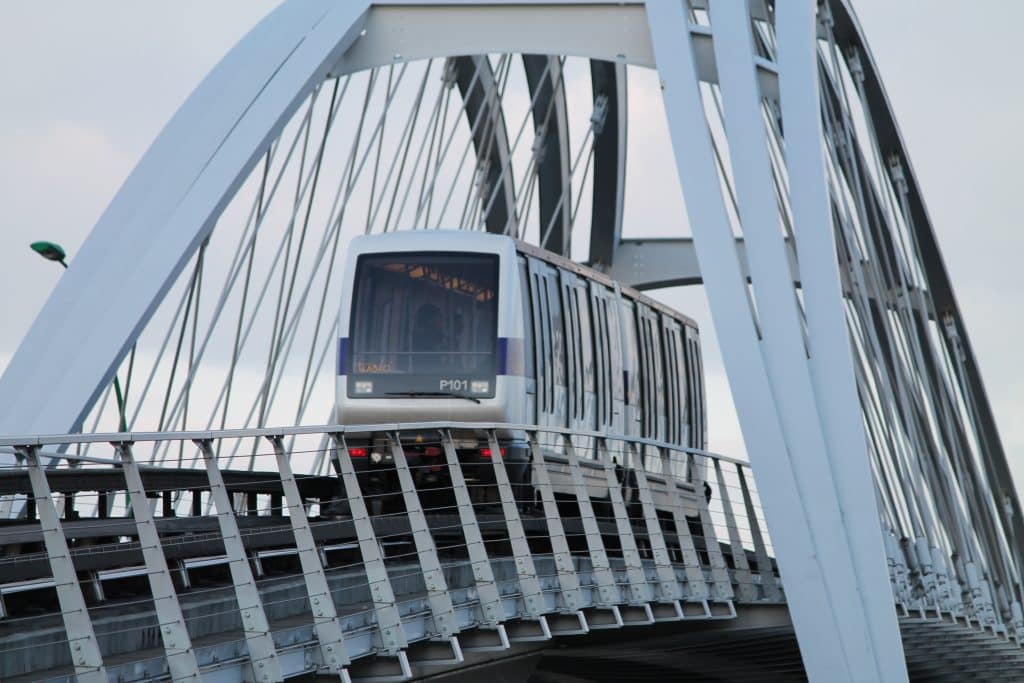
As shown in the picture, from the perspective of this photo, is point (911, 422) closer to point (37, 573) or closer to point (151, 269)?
point (151, 269)

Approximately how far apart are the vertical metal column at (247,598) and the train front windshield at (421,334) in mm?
9993

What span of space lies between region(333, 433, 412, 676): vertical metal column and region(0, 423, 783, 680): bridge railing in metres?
0.01

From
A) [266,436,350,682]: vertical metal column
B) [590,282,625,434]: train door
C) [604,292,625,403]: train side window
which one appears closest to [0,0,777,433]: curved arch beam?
[590,282,625,434]: train door

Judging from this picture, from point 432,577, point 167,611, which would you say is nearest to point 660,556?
point 432,577

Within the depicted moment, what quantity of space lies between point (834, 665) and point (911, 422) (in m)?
8.60

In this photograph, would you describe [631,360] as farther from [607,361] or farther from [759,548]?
[759,548]

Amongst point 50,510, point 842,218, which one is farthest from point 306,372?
point 50,510

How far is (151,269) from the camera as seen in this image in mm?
18422

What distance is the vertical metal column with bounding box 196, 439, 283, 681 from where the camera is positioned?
7.46 m

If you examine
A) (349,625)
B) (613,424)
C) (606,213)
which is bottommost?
(349,625)


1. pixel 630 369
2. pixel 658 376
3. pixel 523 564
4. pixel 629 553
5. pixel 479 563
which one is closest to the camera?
pixel 479 563

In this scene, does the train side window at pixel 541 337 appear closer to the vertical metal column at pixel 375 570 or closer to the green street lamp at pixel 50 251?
the green street lamp at pixel 50 251

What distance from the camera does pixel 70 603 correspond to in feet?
21.0

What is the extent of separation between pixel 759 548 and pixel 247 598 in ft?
28.8
